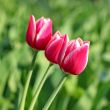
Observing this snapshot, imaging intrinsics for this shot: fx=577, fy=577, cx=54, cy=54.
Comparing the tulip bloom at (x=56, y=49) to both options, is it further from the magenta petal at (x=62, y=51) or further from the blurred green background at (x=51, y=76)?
the blurred green background at (x=51, y=76)

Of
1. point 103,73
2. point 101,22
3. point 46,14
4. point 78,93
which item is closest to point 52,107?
point 78,93

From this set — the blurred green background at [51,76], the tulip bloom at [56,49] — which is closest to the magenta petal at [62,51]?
the tulip bloom at [56,49]

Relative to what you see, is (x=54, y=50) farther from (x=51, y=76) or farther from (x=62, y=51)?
(x=51, y=76)

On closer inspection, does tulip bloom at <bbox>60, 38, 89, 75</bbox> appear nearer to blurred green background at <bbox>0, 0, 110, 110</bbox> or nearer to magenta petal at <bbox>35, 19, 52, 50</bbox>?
magenta petal at <bbox>35, 19, 52, 50</bbox>

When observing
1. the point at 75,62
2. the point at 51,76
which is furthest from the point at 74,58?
the point at 51,76

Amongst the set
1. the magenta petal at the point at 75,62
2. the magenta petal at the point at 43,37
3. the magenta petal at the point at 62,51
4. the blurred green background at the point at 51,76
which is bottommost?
the blurred green background at the point at 51,76

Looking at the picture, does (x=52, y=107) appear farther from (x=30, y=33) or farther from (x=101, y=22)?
(x=101, y=22)
